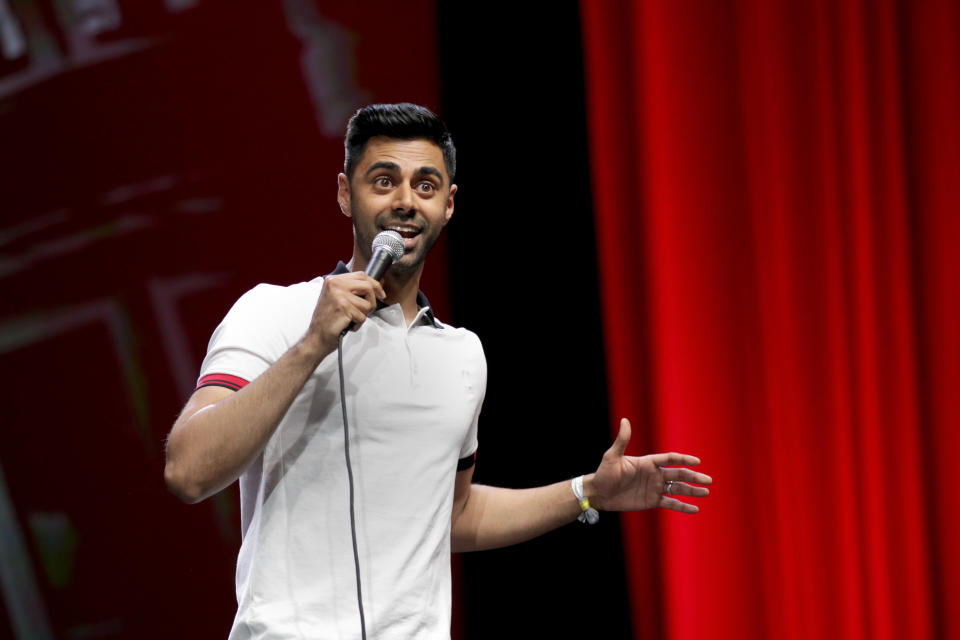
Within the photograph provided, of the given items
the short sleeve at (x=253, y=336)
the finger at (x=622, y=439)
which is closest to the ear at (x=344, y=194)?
the short sleeve at (x=253, y=336)

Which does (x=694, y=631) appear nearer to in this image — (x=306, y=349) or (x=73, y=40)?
(x=306, y=349)

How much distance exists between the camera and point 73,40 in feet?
7.63

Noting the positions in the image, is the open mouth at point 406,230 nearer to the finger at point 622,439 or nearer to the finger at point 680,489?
the finger at point 622,439

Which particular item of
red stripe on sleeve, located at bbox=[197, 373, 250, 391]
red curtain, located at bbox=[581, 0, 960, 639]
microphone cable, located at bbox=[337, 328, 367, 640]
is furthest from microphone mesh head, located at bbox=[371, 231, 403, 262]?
red curtain, located at bbox=[581, 0, 960, 639]

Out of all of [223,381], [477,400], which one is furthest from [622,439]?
[223,381]

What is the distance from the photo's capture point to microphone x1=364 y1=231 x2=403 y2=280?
1.20 metres

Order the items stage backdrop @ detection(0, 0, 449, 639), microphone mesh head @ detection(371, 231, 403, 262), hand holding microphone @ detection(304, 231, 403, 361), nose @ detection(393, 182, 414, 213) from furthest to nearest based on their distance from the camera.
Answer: stage backdrop @ detection(0, 0, 449, 639) < nose @ detection(393, 182, 414, 213) < microphone mesh head @ detection(371, 231, 403, 262) < hand holding microphone @ detection(304, 231, 403, 361)

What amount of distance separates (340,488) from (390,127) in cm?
60

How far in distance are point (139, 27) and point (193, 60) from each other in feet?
0.50

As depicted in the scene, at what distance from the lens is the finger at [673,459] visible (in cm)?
154

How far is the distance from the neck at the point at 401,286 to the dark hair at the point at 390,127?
15 centimetres

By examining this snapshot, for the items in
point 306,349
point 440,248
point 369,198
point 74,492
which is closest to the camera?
point 306,349

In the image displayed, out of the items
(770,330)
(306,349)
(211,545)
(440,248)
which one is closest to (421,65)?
(440,248)

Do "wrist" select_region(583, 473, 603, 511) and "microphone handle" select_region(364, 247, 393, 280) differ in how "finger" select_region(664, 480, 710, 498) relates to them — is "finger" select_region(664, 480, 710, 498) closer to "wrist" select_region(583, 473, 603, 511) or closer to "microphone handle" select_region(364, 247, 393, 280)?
"wrist" select_region(583, 473, 603, 511)
